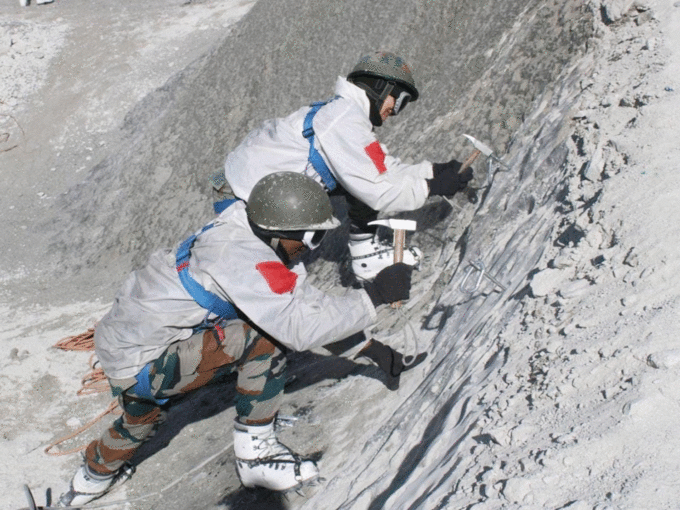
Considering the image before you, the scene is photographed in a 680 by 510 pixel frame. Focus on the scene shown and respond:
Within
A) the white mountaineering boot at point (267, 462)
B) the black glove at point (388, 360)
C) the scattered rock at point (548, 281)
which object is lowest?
the white mountaineering boot at point (267, 462)

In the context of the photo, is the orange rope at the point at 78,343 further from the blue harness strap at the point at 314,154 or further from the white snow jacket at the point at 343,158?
the blue harness strap at the point at 314,154

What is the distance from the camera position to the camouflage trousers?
403cm

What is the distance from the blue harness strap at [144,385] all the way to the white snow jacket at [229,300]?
32 millimetres

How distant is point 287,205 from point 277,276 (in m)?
0.34

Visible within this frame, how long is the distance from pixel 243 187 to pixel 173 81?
5.95 metres

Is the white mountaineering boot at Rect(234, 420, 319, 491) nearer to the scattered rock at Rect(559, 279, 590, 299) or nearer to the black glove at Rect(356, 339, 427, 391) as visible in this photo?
the black glove at Rect(356, 339, 427, 391)

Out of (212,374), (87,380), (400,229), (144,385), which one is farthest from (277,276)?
(87,380)

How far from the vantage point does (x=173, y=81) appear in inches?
396

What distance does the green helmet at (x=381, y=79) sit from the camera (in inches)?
183

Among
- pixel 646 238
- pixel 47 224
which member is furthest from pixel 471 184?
pixel 47 224

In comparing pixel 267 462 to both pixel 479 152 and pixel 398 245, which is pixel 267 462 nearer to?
pixel 398 245

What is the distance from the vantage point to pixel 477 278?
14.1ft

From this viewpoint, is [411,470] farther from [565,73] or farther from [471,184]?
[565,73]

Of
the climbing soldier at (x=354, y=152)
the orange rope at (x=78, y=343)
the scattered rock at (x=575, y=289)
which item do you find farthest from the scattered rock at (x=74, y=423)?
the scattered rock at (x=575, y=289)
